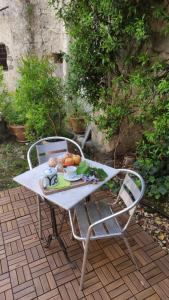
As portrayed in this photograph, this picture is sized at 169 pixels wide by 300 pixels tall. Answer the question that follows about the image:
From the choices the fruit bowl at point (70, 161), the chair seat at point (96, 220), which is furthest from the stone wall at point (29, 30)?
the chair seat at point (96, 220)

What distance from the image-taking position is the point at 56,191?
1919 mm

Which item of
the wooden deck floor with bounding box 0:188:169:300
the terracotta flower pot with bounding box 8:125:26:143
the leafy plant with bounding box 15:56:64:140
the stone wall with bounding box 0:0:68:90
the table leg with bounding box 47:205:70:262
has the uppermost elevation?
the stone wall with bounding box 0:0:68:90

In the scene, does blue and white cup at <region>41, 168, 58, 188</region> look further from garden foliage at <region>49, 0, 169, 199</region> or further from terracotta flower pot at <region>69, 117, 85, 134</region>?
terracotta flower pot at <region>69, 117, 85, 134</region>

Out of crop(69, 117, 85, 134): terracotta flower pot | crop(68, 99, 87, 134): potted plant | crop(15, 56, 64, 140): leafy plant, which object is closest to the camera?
crop(15, 56, 64, 140): leafy plant

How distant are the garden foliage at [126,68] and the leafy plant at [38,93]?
32cm

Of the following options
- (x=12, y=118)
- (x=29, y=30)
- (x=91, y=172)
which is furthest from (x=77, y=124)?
(x=29, y=30)

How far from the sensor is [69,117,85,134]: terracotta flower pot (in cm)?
454

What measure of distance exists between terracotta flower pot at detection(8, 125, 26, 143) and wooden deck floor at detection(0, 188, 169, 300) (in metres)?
2.26

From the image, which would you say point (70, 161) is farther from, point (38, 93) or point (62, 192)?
point (38, 93)

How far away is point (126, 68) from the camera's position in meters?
3.03

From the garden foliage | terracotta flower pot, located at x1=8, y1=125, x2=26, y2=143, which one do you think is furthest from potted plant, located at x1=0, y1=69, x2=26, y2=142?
the garden foliage

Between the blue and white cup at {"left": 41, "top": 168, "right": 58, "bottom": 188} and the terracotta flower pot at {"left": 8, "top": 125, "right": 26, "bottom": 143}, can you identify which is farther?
the terracotta flower pot at {"left": 8, "top": 125, "right": 26, "bottom": 143}

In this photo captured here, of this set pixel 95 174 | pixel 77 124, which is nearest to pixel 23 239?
pixel 95 174

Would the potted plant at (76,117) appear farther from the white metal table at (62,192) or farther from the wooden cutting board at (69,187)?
the wooden cutting board at (69,187)
